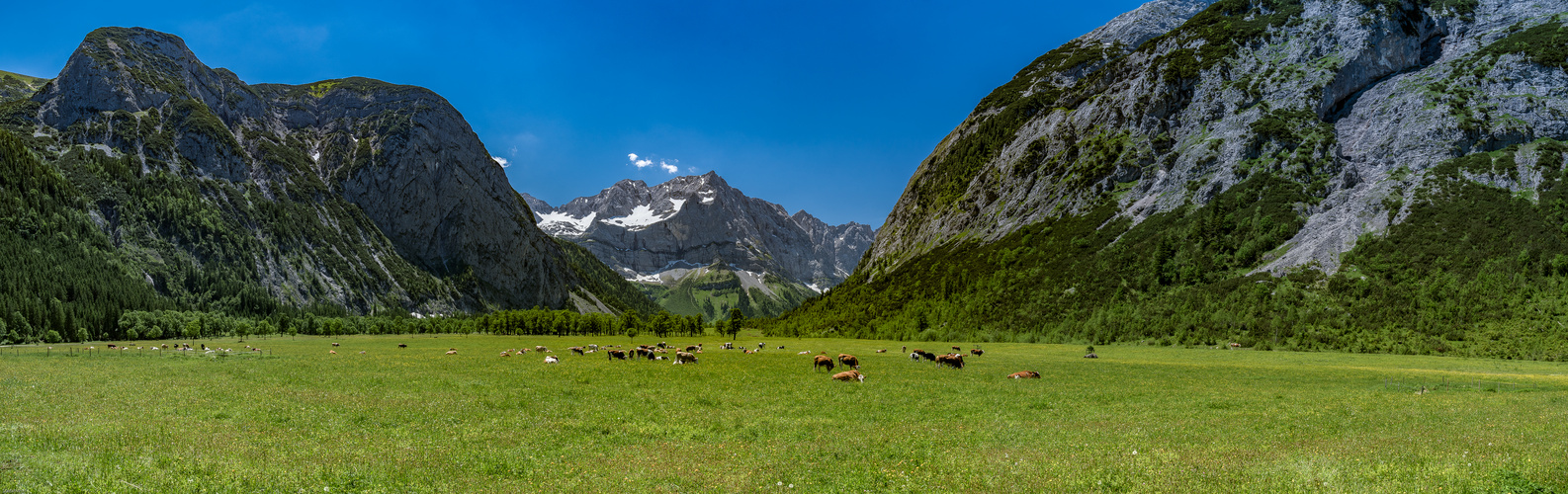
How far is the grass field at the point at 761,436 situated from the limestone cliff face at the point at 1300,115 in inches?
3582

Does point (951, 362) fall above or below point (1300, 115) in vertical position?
below

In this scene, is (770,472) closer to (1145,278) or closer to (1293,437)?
(1293,437)

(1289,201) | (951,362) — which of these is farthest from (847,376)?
(1289,201)

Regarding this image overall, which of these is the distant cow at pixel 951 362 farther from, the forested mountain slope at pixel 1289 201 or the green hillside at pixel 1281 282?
the forested mountain slope at pixel 1289 201

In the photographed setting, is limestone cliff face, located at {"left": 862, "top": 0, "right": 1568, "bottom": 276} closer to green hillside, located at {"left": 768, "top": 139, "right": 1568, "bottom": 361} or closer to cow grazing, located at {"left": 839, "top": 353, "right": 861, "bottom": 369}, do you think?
green hillside, located at {"left": 768, "top": 139, "right": 1568, "bottom": 361}

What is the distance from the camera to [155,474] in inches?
517

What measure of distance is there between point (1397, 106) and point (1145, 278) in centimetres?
6020

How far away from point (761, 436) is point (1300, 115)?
495 ft

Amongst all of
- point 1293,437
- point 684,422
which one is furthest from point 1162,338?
point 684,422

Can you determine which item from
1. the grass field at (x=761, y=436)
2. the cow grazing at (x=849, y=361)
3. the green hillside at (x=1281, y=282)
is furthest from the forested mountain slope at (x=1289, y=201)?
the cow grazing at (x=849, y=361)

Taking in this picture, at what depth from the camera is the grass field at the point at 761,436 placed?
42.7ft

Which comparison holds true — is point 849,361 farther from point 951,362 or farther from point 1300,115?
point 1300,115

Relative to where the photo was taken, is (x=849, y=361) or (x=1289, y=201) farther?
(x=1289, y=201)

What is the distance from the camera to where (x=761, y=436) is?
18359 mm
